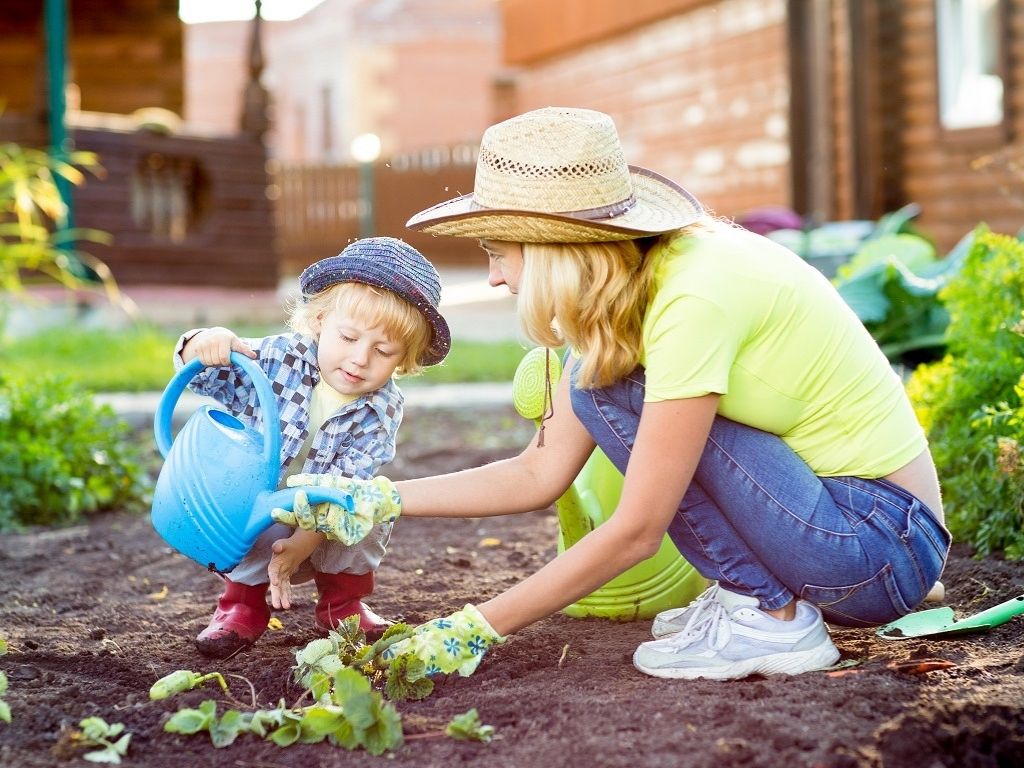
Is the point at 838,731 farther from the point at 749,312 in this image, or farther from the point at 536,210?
the point at 536,210

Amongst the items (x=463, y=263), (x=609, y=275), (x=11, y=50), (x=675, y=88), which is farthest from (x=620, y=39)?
(x=609, y=275)

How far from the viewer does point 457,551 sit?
342 cm

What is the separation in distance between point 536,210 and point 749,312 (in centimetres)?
39

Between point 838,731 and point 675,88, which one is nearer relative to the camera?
point 838,731

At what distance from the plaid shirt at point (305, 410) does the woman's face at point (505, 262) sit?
0.47 meters

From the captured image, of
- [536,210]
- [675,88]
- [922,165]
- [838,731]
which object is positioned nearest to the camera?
[838,731]

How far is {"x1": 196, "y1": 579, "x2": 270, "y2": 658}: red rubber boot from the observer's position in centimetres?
245

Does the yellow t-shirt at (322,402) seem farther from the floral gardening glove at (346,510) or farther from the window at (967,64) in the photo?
the window at (967,64)

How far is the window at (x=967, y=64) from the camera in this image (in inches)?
326

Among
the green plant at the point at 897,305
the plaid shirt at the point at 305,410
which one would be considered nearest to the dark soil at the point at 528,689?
the plaid shirt at the point at 305,410

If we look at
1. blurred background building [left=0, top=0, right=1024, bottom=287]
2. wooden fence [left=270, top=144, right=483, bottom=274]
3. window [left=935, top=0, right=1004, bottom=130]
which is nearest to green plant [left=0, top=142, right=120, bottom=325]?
blurred background building [left=0, top=0, right=1024, bottom=287]

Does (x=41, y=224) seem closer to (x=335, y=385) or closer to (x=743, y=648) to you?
(x=335, y=385)

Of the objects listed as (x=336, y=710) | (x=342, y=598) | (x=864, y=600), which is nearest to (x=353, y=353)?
(x=342, y=598)

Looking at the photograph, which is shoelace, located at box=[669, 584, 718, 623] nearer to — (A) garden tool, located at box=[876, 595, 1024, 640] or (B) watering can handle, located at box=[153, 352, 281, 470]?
(A) garden tool, located at box=[876, 595, 1024, 640]
